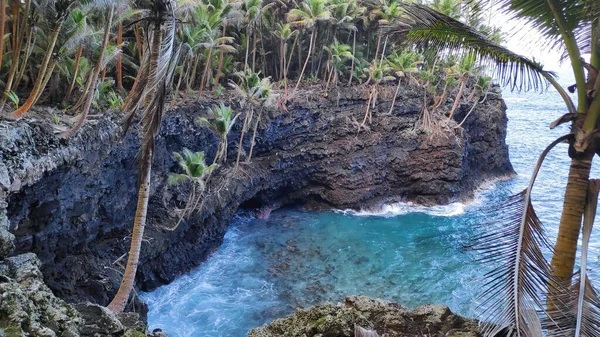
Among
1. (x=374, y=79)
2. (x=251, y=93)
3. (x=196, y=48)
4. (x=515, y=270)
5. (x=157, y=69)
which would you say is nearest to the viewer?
(x=515, y=270)

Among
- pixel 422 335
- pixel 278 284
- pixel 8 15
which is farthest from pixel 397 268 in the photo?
pixel 8 15

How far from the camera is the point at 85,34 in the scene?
44.5ft

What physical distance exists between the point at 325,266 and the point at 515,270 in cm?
Answer: 1709

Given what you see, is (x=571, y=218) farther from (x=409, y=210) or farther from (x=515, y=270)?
(x=409, y=210)

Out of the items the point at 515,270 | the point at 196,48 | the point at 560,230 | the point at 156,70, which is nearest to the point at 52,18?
the point at 196,48

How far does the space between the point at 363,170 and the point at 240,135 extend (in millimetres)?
9169

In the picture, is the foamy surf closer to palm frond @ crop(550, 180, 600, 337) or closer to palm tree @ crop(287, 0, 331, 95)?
palm tree @ crop(287, 0, 331, 95)

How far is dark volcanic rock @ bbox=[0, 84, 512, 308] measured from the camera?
38.5ft

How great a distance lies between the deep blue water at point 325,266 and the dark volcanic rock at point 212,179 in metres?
1.31

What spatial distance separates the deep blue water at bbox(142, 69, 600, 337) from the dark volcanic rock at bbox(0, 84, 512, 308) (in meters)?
1.31

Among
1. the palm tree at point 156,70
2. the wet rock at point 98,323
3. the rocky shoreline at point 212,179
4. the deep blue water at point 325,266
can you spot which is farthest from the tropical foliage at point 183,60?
the wet rock at point 98,323

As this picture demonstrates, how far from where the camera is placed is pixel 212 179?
22.2m

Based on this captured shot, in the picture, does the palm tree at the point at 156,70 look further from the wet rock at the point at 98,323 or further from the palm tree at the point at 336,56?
the palm tree at the point at 336,56

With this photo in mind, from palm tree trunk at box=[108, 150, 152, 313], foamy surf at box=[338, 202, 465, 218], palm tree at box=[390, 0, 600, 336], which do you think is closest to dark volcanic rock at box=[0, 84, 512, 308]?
foamy surf at box=[338, 202, 465, 218]
